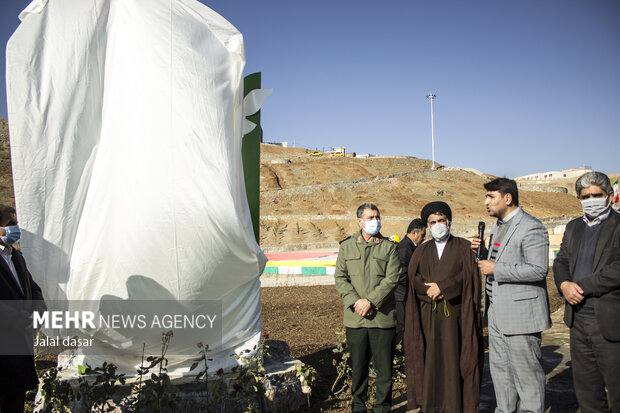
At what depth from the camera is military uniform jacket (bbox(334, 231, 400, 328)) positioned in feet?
12.2

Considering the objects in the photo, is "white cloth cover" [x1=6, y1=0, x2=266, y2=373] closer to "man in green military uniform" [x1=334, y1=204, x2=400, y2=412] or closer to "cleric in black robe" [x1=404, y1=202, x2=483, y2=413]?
"man in green military uniform" [x1=334, y1=204, x2=400, y2=412]

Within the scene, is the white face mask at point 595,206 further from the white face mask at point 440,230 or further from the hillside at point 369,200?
the hillside at point 369,200

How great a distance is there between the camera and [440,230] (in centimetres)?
368

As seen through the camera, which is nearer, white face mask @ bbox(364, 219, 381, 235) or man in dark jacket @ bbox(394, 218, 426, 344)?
white face mask @ bbox(364, 219, 381, 235)

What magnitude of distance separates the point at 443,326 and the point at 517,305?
592 millimetres

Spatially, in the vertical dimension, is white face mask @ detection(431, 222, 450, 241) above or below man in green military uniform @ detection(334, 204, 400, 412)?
above

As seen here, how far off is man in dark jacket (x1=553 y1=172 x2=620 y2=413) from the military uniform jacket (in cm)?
129

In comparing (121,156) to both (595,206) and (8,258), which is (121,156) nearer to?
(8,258)

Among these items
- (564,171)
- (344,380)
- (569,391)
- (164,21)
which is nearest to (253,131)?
(164,21)

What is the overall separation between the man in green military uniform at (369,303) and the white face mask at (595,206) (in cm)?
147

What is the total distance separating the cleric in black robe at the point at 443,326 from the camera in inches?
136

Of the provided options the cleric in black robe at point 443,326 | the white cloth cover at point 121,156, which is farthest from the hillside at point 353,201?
the white cloth cover at point 121,156

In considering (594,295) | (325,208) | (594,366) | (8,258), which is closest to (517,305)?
(594,295)

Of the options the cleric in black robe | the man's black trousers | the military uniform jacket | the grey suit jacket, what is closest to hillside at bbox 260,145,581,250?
the military uniform jacket
